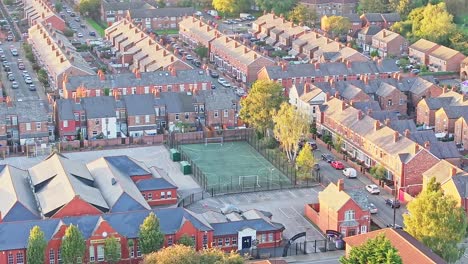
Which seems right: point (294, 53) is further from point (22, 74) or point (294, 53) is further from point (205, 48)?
point (22, 74)

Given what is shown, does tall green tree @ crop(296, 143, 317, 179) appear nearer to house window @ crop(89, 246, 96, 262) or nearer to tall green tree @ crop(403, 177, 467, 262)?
tall green tree @ crop(403, 177, 467, 262)

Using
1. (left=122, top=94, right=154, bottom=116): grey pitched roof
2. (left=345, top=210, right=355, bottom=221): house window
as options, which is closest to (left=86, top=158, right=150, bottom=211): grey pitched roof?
(left=345, top=210, right=355, bottom=221): house window

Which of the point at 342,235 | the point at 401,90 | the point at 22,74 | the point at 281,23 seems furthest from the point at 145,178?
the point at 281,23

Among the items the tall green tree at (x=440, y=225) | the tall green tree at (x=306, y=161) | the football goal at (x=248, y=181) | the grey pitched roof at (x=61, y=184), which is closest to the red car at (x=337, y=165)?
the tall green tree at (x=306, y=161)

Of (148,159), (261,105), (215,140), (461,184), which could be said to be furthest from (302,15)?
(461,184)

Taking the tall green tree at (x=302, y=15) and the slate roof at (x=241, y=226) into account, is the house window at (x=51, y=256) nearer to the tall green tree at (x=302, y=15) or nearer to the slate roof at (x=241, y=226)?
the slate roof at (x=241, y=226)
